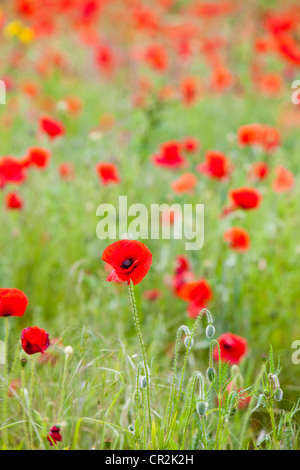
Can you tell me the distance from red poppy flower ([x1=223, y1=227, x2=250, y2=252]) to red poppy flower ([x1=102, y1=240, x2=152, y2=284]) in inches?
33.1

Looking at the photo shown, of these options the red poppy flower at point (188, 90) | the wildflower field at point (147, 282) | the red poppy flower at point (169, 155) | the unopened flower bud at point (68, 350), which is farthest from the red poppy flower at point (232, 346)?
the red poppy flower at point (188, 90)

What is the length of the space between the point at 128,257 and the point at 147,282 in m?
1.12

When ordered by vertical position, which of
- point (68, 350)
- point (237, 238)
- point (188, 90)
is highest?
point (188, 90)

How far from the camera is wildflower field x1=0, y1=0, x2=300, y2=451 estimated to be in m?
1.01

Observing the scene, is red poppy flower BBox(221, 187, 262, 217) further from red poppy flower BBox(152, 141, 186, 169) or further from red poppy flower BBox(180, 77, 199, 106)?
red poppy flower BBox(180, 77, 199, 106)

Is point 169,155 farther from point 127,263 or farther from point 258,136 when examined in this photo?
point 127,263

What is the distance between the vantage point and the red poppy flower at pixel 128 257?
889mm

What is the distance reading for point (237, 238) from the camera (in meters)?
1.72

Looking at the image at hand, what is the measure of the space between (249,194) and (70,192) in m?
0.91

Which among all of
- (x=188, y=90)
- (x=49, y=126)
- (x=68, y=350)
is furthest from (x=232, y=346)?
(x=188, y=90)

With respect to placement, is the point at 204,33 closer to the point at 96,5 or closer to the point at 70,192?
the point at 96,5

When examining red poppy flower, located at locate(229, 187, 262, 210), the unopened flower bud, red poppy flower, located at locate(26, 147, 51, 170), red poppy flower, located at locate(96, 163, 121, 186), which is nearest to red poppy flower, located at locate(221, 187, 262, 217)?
red poppy flower, located at locate(229, 187, 262, 210)

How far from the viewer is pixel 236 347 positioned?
4.14 feet
